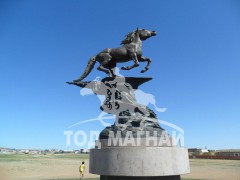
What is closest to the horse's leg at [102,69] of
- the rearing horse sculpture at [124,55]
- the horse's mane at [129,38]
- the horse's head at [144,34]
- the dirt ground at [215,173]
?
the rearing horse sculpture at [124,55]

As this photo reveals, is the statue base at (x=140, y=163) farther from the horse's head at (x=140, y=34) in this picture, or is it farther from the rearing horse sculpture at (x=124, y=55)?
the horse's head at (x=140, y=34)

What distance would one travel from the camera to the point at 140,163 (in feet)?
21.3

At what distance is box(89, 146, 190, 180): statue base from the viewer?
6.48 m

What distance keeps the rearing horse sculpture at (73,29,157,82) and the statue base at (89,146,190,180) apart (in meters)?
2.99

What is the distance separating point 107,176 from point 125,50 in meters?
3.94

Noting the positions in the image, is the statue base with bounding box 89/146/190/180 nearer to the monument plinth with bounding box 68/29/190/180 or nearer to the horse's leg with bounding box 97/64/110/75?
the monument plinth with bounding box 68/29/190/180

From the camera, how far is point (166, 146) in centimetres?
715

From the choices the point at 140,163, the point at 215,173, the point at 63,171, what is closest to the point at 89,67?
the point at 140,163

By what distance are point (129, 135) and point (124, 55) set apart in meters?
2.75

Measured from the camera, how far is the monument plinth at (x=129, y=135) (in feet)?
21.5

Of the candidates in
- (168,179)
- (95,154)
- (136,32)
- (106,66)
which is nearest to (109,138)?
(95,154)

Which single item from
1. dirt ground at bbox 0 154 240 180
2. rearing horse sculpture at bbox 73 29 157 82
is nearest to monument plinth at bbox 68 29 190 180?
rearing horse sculpture at bbox 73 29 157 82

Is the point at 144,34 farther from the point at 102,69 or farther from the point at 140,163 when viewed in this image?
the point at 140,163

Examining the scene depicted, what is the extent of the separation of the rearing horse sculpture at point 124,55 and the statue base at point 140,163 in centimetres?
299
